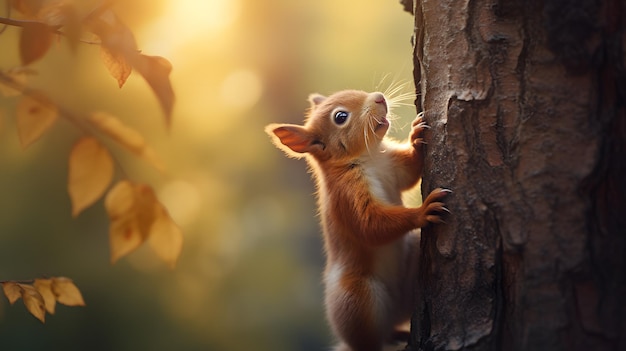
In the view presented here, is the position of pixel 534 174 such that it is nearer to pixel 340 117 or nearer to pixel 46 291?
pixel 340 117

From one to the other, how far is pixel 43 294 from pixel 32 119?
1.55 ft

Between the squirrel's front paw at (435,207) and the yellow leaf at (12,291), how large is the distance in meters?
0.80

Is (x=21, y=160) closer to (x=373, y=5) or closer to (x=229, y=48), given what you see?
(x=229, y=48)

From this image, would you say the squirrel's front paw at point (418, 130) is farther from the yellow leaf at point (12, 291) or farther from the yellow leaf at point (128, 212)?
the yellow leaf at point (12, 291)

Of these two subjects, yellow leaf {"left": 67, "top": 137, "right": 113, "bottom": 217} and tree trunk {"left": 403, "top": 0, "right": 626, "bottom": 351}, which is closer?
yellow leaf {"left": 67, "top": 137, "right": 113, "bottom": 217}

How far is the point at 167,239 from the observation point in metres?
0.93

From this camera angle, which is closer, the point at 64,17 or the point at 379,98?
the point at 64,17

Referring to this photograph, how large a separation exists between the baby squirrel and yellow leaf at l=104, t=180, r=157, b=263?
711 mm

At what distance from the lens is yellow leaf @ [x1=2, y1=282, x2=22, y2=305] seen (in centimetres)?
117

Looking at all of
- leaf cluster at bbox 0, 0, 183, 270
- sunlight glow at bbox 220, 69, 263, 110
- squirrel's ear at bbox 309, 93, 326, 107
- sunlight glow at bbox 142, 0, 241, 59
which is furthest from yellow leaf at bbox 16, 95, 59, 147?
sunlight glow at bbox 220, 69, 263, 110

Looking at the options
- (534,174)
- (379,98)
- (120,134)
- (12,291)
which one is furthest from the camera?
(379,98)

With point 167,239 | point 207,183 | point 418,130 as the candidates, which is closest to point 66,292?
point 167,239

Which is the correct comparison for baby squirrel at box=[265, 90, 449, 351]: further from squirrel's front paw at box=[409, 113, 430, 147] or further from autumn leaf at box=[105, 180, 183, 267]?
autumn leaf at box=[105, 180, 183, 267]

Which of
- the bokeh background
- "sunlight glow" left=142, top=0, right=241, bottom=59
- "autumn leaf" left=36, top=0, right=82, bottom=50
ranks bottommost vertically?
the bokeh background
